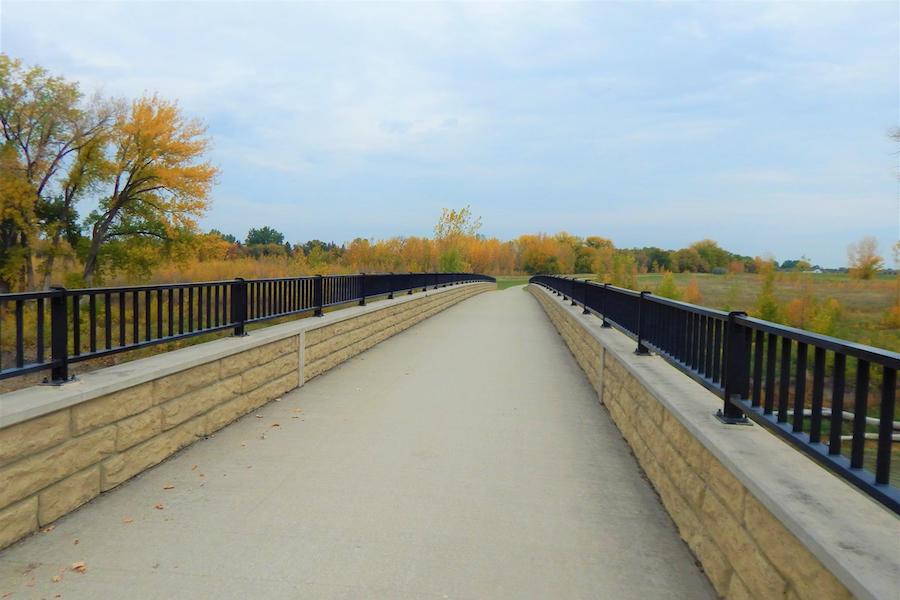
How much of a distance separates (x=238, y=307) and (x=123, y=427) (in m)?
2.70

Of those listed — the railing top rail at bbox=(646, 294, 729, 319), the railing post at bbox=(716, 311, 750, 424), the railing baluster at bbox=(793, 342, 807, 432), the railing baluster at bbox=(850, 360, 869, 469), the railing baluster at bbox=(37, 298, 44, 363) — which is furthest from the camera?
the railing top rail at bbox=(646, 294, 729, 319)

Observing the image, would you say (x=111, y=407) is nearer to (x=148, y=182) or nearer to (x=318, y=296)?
(x=318, y=296)

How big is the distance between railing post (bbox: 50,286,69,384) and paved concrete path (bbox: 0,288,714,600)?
0.88 meters

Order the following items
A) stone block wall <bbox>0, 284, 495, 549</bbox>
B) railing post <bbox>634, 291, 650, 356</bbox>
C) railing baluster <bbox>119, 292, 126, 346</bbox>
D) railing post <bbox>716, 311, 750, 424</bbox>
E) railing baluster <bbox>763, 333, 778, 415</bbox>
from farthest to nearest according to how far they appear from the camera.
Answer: railing post <bbox>634, 291, 650, 356</bbox> → railing baluster <bbox>119, 292, 126, 346</bbox> → railing post <bbox>716, 311, 750, 424</bbox> → stone block wall <bbox>0, 284, 495, 549</bbox> → railing baluster <bbox>763, 333, 778, 415</bbox>

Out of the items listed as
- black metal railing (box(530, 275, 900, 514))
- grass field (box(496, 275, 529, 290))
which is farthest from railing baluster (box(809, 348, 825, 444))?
grass field (box(496, 275, 529, 290))

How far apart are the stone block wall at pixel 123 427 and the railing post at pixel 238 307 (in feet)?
1.37

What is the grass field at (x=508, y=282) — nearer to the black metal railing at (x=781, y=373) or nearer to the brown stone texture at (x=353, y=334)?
the brown stone texture at (x=353, y=334)

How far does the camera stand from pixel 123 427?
14.1 ft

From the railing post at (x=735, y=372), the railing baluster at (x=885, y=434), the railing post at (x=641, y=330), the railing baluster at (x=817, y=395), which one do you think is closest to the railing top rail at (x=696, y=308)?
the railing post at (x=735, y=372)

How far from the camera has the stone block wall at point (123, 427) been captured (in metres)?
3.43

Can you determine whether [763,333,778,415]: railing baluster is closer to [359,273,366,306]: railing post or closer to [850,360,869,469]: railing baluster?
[850,360,869,469]: railing baluster

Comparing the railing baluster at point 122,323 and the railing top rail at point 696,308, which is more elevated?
the railing top rail at point 696,308

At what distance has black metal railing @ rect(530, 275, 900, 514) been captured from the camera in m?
2.36

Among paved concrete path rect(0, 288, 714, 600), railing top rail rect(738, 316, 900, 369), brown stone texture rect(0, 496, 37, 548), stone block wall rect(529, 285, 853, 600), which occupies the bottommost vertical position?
paved concrete path rect(0, 288, 714, 600)
